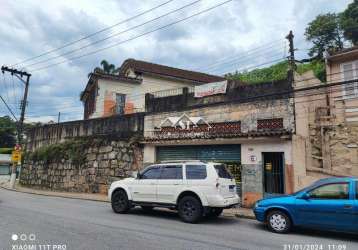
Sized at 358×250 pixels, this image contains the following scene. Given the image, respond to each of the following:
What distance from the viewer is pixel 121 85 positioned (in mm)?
26875

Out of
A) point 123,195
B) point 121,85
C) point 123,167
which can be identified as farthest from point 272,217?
point 121,85

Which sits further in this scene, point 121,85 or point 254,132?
point 121,85

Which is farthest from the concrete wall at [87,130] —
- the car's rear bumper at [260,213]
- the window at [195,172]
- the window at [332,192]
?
the window at [332,192]

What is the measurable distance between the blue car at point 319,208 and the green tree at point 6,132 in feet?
231

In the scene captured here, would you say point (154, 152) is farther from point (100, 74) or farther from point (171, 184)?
point (100, 74)

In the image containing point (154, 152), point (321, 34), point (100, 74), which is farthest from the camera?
point (321, 34)

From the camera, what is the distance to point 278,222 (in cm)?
834

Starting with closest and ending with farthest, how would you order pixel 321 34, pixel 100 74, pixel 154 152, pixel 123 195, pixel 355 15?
pixel 123 195 < pixel 154 152 < pixel 100 74 < pixel 355 15 < pixel 321 34

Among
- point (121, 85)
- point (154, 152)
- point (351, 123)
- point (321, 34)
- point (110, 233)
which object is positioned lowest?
point (110, 233)

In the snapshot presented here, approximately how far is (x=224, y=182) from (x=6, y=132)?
69.8 m

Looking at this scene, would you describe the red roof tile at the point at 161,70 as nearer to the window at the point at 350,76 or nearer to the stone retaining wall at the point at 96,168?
the stone retaining wall at the point at 96,168

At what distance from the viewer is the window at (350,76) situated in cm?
1492

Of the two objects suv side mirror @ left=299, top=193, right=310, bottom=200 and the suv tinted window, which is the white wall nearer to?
the suv tinted window

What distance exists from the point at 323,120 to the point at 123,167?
1145 centimetres
